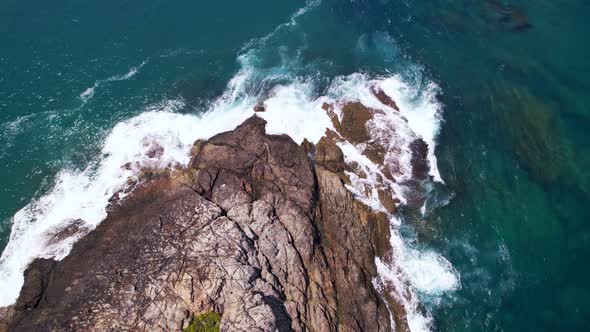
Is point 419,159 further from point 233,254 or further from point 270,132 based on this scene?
point 233,254

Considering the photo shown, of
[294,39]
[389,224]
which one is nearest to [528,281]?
[389,224]

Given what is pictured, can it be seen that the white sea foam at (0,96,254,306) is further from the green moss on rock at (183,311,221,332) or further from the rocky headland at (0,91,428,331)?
the green moss on rock at (183,311,221,332)

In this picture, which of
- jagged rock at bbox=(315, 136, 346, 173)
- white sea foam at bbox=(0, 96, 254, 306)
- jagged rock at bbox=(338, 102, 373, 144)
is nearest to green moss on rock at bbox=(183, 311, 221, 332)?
white sea foam at bbox=(0, 96, 254, 306)

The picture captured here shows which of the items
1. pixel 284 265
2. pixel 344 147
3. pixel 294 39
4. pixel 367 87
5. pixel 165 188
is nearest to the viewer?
pixel 284 265

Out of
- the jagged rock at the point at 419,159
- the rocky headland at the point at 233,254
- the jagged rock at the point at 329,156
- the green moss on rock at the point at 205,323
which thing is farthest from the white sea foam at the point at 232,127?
the green moss on rock at the point at 205,323

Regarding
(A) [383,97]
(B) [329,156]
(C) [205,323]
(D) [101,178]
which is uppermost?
(A) [383,97]

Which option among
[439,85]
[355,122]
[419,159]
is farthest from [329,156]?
[439,85]

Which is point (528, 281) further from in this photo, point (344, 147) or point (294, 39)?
point (294, 39)

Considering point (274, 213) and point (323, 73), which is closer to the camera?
point (274, 213)
